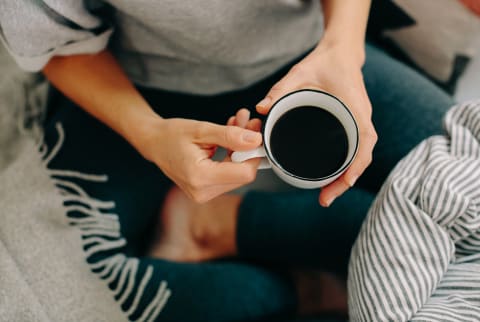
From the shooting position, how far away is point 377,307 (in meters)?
0.54

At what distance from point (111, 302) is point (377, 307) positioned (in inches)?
16.8

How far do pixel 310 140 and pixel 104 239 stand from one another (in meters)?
0.43

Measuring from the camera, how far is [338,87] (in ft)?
1.94

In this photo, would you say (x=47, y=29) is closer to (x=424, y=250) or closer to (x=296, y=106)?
(x=296, y=106)

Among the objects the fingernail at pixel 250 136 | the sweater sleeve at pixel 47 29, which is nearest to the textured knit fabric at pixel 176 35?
the sweater sleeve at pixel 47 29

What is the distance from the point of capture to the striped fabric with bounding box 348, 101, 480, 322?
0.54 meters

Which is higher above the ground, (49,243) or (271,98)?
(271,98)

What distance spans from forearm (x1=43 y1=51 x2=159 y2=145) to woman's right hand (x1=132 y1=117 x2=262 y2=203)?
52mm

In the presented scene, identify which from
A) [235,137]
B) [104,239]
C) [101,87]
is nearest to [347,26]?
[235,137]

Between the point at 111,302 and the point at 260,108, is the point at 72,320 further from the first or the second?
the point at 260,108

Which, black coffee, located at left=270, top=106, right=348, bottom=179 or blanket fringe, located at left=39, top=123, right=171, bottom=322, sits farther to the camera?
blanket fringe, located at left=39, top=123, right=171, bottom=322

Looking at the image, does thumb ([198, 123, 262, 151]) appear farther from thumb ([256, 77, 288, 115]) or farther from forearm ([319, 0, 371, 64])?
forearm ([319, 0, 371, 64])

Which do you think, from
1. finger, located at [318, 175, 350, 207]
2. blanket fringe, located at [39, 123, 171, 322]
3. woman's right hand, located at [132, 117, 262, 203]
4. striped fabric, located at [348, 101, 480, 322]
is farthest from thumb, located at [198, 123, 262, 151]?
blanket fringe, located at [39, 123, 171, 322]

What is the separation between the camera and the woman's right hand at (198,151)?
0.52 meters
